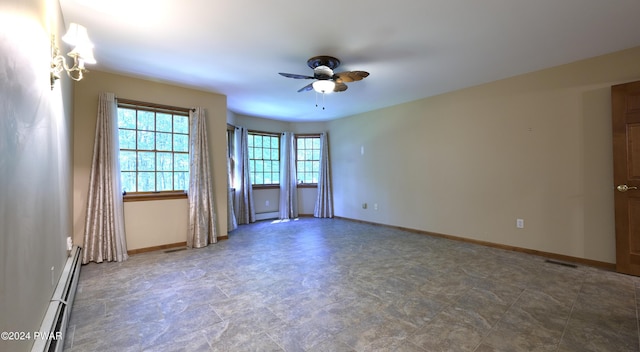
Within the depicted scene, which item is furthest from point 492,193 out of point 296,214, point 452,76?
point 296,214

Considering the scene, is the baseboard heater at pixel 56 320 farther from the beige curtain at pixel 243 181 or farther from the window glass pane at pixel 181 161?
the beige curtain at pixel 243 181

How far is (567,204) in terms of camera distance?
11.7ft

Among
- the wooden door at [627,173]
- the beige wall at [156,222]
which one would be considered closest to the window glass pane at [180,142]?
the beige wall at [156,222]

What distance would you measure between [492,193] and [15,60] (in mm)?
5014

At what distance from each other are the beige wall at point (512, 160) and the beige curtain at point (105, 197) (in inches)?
177

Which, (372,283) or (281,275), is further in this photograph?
(281,275)

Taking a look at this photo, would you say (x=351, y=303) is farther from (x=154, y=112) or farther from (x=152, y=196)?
(x=154, y=112)

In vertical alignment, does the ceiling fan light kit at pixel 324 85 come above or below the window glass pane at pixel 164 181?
above

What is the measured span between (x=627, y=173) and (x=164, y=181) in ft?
19.2

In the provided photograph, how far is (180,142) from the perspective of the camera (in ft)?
14.5

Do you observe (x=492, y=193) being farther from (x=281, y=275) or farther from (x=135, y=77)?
(x=135, y=77)

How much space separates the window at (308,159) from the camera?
733 centimetres

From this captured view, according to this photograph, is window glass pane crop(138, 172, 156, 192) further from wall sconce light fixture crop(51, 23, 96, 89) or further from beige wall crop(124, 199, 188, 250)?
wall sconce light fixture crop(51, 23, 96, 89)

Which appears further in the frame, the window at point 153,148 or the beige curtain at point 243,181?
the beige curtain at point 243,181
